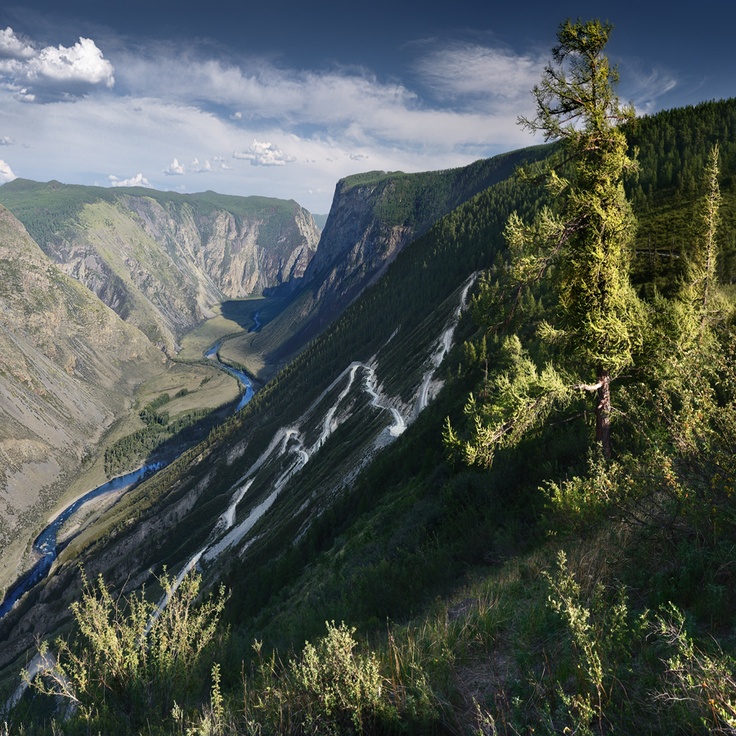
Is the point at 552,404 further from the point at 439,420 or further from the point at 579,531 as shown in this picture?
the point at 439,420

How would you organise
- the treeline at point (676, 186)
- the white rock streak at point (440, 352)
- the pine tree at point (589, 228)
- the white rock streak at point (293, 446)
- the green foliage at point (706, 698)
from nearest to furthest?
1. the green foliage at point (706, 698)
2. the pine tree at point (589, 228)
3. the treeline at point (676, 186)
4. the white rock streak at point (440, 352)
5. the white rock streak at point (293, 446)

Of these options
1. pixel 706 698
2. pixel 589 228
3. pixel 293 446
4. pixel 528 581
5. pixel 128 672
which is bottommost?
pixel 293 446

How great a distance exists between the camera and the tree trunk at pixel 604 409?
12750 millimetres

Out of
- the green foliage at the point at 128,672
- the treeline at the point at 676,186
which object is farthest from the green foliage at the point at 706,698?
the green foliage at the point at 128,672

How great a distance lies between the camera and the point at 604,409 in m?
12.8

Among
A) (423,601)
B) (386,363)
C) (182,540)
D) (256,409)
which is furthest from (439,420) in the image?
(256,409)

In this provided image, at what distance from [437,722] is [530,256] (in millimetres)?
10426

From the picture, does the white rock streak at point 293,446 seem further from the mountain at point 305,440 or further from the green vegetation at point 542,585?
the green vegetation at point 542,585

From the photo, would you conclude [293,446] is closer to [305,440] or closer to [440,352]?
[305,440]

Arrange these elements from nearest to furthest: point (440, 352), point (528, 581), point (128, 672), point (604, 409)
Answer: point (528, 581), point (128, 672), point (604, 409), point (440, 352)

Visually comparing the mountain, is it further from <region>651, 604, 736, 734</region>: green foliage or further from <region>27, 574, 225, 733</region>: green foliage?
<region>651, 604, 736, 734</region>: green foliage

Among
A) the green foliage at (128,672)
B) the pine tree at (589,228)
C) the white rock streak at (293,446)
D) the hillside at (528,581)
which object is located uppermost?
the pine tree at (589,228)

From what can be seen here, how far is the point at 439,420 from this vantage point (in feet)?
141

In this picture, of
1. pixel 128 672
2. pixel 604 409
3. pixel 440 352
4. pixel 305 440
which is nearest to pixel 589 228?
pixel 604 409
